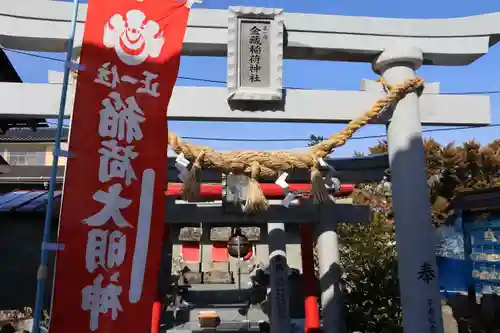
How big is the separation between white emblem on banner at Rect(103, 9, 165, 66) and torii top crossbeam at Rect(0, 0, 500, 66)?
87 centimetres

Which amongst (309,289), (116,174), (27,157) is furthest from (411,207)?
(27,157)

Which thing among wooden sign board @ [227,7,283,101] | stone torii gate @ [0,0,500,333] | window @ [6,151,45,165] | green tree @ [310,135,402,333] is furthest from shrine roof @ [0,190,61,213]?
window @ [6,151,45,165]

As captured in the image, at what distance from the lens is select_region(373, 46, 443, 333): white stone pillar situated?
3910 mm

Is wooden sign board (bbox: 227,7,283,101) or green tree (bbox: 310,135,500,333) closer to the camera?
wooden sign board (bbox: 227,7,283,101)

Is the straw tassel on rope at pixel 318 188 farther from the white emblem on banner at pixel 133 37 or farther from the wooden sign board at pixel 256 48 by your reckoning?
the white emblem on banner at pixel 133 37

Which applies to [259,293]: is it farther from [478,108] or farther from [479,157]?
[478,108]

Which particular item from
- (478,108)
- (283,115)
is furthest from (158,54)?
(478,108)

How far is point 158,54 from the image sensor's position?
324cm

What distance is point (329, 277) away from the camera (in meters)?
6.55

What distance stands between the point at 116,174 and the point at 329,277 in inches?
176

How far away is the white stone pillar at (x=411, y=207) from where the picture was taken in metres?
3.91

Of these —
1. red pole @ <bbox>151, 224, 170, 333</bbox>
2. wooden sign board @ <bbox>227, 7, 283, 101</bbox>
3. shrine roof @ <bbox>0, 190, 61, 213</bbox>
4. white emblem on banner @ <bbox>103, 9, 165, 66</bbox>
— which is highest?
wooden sign board @ <bbox>227, 7, 283, 101</bbox>

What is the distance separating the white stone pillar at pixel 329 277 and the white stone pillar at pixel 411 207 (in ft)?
7.92

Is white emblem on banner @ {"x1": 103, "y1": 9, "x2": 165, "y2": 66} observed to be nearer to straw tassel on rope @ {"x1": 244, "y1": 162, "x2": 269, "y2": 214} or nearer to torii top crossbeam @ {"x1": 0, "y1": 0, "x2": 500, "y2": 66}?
torii top crossbeam @ {"x1": 0, "y1": 0, "x2": 500, "y2": 66}
